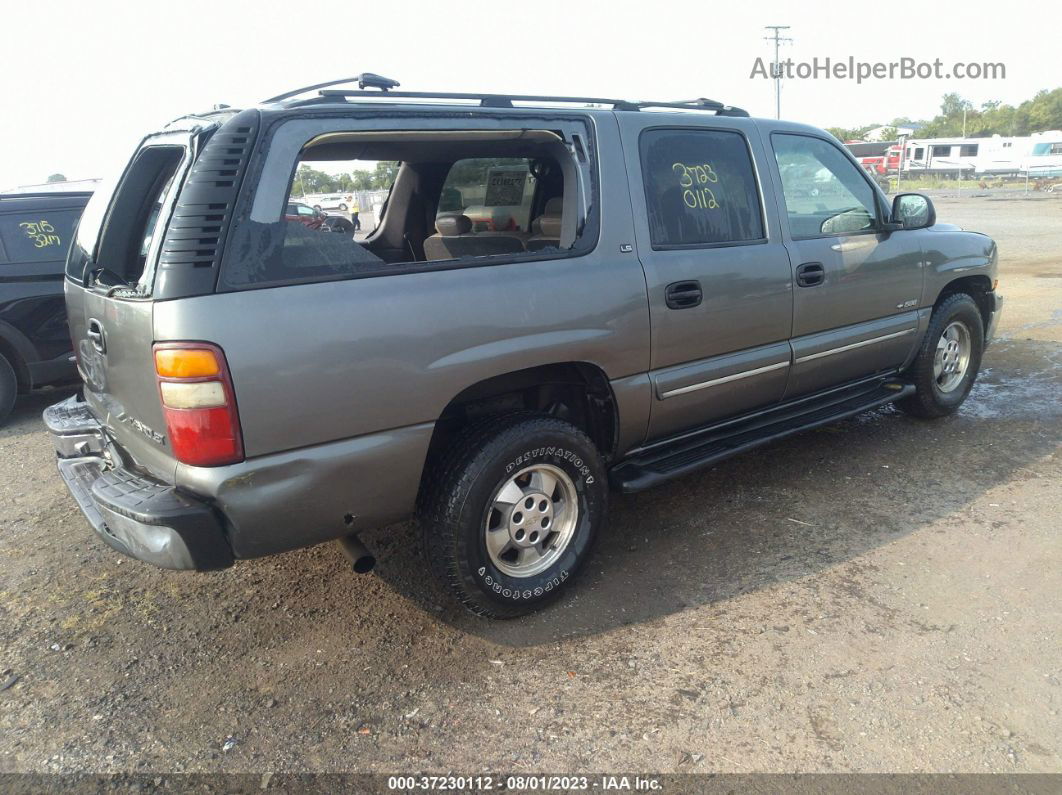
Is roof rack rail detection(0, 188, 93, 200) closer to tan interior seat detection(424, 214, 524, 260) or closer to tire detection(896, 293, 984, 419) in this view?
tan interior seat detection(424, 214, 524, 260)

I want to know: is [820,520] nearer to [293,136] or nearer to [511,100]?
[511,100]

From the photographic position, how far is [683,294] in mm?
3482

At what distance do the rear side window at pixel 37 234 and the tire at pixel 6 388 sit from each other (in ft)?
2.76

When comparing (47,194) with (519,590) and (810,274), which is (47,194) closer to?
(519,590)

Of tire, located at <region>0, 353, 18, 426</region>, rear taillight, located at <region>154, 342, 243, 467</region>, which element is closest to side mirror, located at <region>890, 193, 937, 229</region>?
rear taillight, located at <region>154, 342, 243, 467</region>

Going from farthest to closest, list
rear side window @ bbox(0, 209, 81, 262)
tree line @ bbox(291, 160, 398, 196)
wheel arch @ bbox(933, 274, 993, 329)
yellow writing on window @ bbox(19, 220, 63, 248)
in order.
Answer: yellow writing on window @ bbox(19, 220, 63, 248), rear side window @ bbox(0, 209, 81, 262), wheel arch @ bbox(933, 274, 993, 329), tree line @ bbox(291, 160, 398, 196)

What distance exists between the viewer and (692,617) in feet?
10.4

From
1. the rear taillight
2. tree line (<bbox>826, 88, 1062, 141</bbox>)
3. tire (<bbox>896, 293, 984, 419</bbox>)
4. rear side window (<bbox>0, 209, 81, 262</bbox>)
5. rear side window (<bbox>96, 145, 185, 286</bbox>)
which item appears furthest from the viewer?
tree line (<bbox>826, 88, 1062, 141</bbox>)

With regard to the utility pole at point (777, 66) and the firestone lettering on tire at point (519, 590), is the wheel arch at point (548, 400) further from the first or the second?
the utility pole at point (777, 66)

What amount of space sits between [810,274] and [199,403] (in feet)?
9.97

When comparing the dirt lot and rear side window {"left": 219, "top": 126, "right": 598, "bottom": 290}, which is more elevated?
rear side window {"left": 219, "top": 126, "right": 598, "bottom": 290}

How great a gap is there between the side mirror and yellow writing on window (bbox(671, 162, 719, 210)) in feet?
4.74

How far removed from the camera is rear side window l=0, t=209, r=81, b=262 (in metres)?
6.12

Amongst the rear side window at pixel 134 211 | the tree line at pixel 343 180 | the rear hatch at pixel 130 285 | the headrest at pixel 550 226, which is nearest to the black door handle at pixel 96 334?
the rear hatch at pixel 130 285
